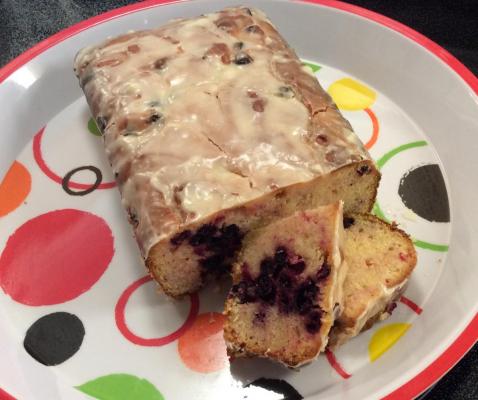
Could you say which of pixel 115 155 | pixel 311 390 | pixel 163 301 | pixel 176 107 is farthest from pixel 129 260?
pixel 311 390

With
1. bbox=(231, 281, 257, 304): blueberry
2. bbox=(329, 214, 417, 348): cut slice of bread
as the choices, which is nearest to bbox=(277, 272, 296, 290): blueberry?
bbox=(231, 281, 257, 304): blueberry

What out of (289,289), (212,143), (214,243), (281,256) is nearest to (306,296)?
(289,289)

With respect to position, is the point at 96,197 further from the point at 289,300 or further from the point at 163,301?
the point at 289,300

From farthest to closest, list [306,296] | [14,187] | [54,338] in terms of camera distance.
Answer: [14,187] → [54,338] → [306,296]

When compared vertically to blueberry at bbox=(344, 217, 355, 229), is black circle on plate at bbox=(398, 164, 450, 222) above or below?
below

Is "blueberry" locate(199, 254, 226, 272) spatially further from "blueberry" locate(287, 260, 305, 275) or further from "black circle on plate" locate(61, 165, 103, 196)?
"black circle on plate" locate(61, 165, 103, 196)

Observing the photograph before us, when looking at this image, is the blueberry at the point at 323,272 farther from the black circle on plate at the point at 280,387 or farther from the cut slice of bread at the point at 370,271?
the black circle on plate at the point at 280,387

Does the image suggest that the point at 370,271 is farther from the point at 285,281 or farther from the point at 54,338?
the point at 54,338

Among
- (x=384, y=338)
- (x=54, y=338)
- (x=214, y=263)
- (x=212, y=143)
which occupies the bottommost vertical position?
(x=54, y=338)
